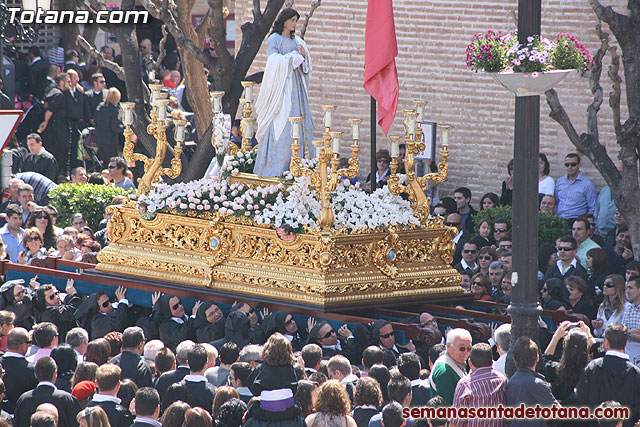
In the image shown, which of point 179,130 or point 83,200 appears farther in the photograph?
point 83,200

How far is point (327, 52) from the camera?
19672 mm

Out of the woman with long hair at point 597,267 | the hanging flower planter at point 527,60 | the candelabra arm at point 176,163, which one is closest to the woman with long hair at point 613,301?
the woman with long hair at point 597,267

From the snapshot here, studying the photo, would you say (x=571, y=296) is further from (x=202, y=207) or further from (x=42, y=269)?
(x=42, y=269)

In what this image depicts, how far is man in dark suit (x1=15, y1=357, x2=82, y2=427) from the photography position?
9562 mm

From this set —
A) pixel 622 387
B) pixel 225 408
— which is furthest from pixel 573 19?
pixel 225 408

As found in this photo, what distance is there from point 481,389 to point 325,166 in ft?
14.5

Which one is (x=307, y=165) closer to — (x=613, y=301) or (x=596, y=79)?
(x=596, y=79)

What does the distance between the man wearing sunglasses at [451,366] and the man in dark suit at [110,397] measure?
236 cm

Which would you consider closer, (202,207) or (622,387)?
(622,387)

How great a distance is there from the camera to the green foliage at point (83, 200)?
57.5 ft

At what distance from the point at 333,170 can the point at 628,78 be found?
3.65 metres

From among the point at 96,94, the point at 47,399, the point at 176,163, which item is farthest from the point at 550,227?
the point at 96,94

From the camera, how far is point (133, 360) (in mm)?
10578

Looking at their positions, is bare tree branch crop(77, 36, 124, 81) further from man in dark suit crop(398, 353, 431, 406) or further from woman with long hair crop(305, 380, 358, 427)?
woman with long hair crop(305, 380, 358, 427)
